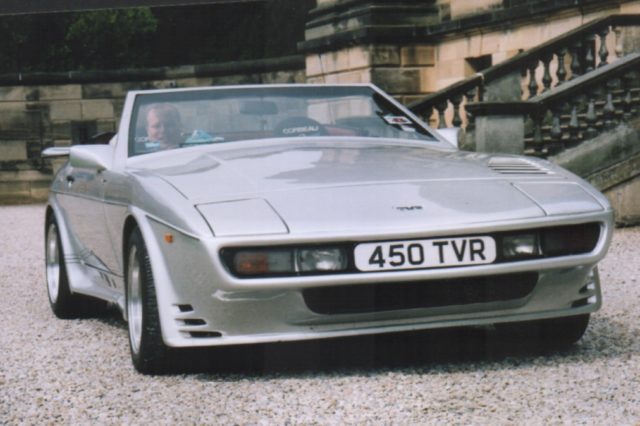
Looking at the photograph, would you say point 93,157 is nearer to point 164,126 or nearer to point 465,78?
point 164,126

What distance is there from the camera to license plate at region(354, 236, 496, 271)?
4.99 meters

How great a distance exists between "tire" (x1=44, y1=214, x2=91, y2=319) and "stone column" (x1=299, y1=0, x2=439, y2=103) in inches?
534

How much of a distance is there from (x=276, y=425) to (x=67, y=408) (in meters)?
0.90

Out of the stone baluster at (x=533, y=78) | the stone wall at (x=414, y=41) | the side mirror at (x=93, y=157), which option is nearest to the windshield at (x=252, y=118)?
the side mirror at (x=93, y=157)

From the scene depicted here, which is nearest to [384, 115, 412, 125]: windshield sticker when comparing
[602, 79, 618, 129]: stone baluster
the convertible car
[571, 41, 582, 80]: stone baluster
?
the convertible car

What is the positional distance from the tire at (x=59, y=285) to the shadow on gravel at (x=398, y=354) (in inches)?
75.1

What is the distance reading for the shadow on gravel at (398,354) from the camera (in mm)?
5418

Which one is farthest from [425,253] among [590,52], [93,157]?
[590,52]

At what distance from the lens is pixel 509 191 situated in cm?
541

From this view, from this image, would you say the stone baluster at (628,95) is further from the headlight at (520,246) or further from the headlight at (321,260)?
the headlight at (321,260)

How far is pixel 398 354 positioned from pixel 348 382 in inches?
24.5

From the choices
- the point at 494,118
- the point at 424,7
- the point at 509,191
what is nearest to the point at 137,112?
the point at 509,191

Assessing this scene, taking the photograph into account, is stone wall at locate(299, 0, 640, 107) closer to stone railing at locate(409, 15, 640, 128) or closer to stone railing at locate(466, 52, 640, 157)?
stone railing at locate(409, 15, 640, 128)

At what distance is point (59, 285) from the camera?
25.0ft
